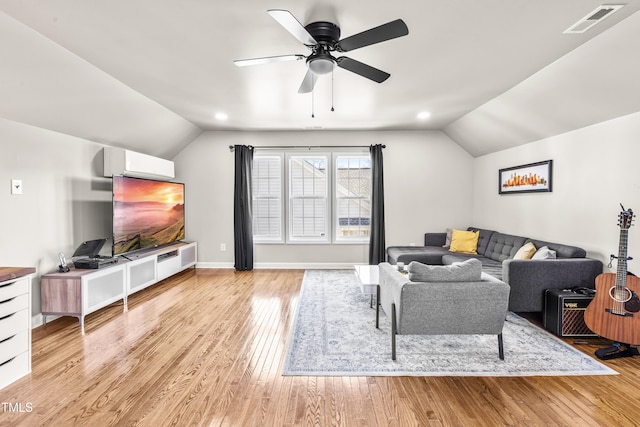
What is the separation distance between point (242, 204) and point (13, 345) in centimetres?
377

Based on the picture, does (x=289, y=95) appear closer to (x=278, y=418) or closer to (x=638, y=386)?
(x=278, y=418)

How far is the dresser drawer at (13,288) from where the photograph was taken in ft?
7.21

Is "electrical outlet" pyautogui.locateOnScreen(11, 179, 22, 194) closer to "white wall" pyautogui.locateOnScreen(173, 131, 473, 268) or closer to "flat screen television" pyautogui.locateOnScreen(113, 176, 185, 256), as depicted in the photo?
"flat screen television" pyautogui.locateOnScreen(113, 176, 185, 256)

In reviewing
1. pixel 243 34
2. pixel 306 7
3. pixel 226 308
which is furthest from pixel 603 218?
pixel 226 308

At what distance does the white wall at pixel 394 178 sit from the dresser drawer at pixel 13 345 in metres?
3.65

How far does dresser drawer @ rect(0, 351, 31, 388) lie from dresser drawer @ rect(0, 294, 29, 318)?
343 millimetres

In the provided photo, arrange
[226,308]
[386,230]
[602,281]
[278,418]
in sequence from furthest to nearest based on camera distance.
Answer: [386,230], [226,308], [602,281], [278,418]

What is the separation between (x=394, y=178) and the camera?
5.91 m

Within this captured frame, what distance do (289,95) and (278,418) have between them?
3.38 meters

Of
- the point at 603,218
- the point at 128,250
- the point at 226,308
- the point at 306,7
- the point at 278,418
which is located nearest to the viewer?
the point at 278,418

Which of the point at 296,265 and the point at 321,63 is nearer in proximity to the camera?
the point at 321,63

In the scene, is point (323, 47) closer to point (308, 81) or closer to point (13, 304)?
point (308, 81)

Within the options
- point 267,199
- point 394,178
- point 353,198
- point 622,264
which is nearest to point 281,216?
point 267,199

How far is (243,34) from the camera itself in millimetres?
2500
